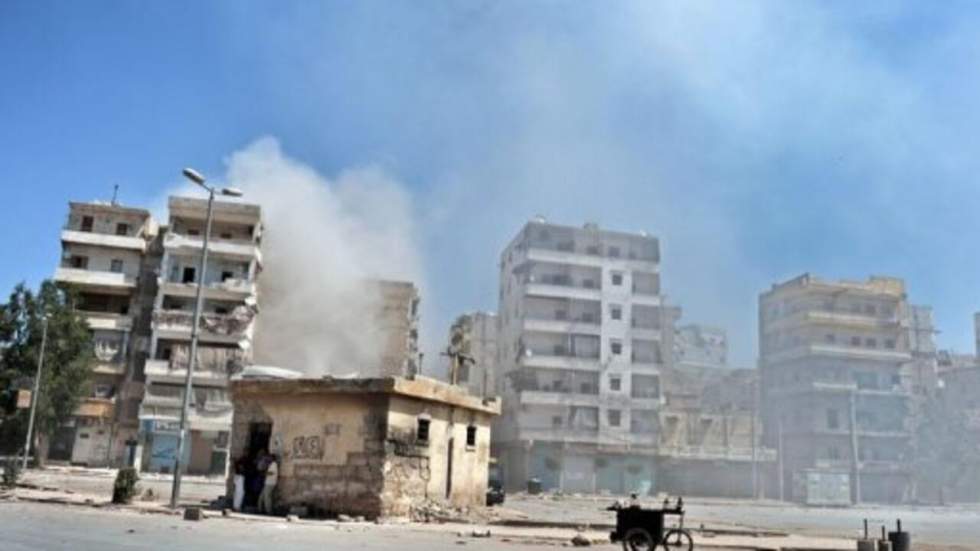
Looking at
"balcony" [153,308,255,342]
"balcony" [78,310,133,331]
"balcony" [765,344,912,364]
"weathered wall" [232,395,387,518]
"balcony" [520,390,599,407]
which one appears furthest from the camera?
"balcony" [765,344,912,364]

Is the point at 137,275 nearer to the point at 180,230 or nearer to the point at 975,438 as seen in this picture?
the point at 180,230

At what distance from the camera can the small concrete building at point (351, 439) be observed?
74.5 feet

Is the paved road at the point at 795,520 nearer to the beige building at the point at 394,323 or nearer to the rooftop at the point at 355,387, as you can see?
the rooftop at the point at 355,387

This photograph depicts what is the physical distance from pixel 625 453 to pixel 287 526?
189 feet

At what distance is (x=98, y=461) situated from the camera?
196ft

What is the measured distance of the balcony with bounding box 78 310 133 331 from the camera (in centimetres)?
6297

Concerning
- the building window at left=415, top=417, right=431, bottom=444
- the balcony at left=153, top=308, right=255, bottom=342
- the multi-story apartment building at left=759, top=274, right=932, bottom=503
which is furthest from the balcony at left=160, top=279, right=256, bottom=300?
the multi-story apartment building at left=759, top=274, right=932, bottom=503

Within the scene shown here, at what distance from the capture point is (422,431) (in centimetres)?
2441

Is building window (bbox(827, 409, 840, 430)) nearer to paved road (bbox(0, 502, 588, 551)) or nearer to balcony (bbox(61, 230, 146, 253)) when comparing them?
balcony (bbox(61, 230, 146, 253))

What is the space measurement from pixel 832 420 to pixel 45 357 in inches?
2687

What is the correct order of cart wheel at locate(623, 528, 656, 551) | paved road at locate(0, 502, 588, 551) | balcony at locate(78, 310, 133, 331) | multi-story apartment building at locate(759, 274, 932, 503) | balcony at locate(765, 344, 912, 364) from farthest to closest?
balcony at locate(765, 344, 912, 364), multi-story apartment building at locate(759, 274, 932, 503), balcony at locate(78, 310, 133, 331), cart wheel at locate(623, 528, 656, 551), paved road at locate(0, 502, 588, 551)

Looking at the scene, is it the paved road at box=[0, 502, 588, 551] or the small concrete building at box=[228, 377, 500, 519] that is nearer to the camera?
the paved road at box=[0, 502, 588, 551]

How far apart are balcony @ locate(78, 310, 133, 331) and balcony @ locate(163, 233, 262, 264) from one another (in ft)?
20.8

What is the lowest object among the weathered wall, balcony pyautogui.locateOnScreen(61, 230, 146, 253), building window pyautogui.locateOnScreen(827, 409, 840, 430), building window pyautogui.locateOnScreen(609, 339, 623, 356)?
the weathered wall
